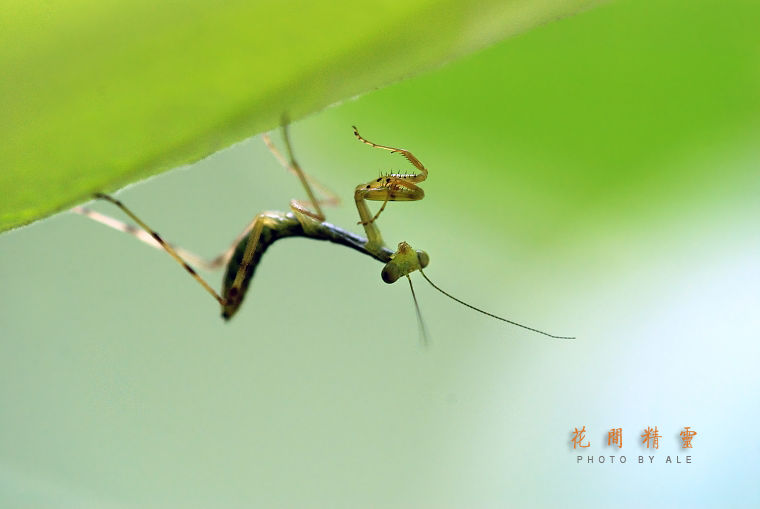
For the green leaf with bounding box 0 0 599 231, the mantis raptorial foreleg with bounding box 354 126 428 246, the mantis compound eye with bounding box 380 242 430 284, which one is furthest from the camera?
the mantis compound eye with bounding box 380 242 430 284

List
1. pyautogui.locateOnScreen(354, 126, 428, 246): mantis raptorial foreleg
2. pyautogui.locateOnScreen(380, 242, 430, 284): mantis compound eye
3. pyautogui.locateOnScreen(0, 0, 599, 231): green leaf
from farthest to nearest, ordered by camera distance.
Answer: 1. pyautogui.locateOnScreen(380, 242, 430, 284): mantis compound eye
2. pyautogui.locateOnScreen(354, 126, 428, 246): mantis raptorial foreleg
3. pyautogui.locateOnScreen(0, 0, 599, 231): green leaf

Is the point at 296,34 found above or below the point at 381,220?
below

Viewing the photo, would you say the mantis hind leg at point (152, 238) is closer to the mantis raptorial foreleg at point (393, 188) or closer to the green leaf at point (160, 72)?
the mantis raptorial foreleg at point (393, 188)

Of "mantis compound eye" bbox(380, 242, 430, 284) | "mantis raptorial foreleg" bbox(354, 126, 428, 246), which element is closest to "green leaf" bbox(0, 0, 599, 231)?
"mantis raptorial foreleg" bbox(354, 126, 428, 246)

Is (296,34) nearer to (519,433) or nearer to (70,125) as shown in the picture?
(70,125)

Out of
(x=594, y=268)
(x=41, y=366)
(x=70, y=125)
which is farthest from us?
(x=41, y=366)

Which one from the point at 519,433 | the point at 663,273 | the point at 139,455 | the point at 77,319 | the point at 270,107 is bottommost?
the point at 139,455

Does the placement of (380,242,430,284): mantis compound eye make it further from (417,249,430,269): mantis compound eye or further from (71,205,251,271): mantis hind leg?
(71,205,251,271): mantis hind leg

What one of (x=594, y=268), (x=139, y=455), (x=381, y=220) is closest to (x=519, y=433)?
(x=594, y=268)

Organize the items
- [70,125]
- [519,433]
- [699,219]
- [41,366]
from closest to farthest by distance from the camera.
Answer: [70,125] → [699,219] → [519,433] → [41,366]

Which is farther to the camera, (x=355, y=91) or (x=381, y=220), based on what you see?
(x=381, y=220)
